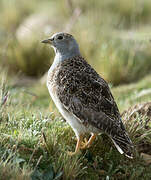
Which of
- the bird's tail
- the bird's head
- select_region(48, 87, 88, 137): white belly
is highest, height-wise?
the bird's head

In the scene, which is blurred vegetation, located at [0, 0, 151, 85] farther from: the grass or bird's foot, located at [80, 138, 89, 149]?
bird's foot, located at [80, 138, 89, 149]

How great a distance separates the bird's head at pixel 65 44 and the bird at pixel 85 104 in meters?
0.27

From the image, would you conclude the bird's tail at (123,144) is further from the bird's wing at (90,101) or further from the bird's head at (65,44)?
the bird's head at (65,44)

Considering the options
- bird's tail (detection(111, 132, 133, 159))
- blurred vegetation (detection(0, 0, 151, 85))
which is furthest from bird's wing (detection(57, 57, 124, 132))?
blurred vegetation (detection(0, 0, 151, 85))

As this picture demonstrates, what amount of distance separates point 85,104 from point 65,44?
3.49ft

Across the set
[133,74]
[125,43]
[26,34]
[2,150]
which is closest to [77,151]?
[2,150]

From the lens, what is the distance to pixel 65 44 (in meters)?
5.07

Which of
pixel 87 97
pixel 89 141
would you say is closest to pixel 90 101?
pixel 87 97

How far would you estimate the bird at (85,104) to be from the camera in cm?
420

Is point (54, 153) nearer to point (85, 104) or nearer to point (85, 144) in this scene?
point (85, 144)

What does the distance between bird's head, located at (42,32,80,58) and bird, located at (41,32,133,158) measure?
27 cm

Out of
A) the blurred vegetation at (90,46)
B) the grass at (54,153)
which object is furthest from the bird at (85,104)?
the blurred vegetation at (90,46)

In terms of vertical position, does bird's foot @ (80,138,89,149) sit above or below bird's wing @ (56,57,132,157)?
below

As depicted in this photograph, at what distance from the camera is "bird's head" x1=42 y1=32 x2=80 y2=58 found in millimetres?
5000
